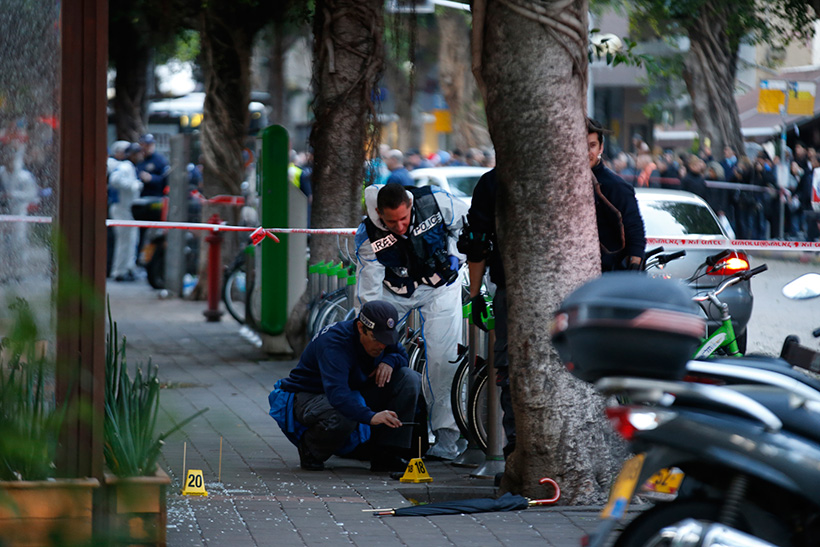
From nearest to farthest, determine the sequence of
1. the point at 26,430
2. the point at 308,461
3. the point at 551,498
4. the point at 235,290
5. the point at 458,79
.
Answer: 1. the point at 26,430
2. the point at 551,498
3. the point at 308,461
4. the point at 235,290
5. the point at 458,79

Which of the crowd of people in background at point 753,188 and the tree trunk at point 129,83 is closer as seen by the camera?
the crowd of people in background at point 753,188

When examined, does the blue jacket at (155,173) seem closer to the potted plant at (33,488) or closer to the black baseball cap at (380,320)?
the black baseball cap at (380,320)

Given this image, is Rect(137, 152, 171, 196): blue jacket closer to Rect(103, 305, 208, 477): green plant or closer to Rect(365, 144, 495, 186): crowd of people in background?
Rect(365, 144, 495, 186): crowd of people in background

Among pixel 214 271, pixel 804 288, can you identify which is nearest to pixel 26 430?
pixel 804 288

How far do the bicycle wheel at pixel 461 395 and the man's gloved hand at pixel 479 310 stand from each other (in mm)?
514

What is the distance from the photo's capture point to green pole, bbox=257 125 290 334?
11.1 meters

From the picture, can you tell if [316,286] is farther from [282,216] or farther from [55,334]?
[55,334]

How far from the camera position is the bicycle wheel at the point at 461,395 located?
285 inches

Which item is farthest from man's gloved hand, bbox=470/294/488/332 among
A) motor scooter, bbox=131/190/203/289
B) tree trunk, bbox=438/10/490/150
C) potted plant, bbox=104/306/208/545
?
tree trunk, bbox=438/10/490/150

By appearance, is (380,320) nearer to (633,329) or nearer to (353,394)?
(353,394)

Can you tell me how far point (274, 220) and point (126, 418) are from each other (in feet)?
21.7

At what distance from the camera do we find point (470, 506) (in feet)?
18.4

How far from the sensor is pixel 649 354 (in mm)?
2959

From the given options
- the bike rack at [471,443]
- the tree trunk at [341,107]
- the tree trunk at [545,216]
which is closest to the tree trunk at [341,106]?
the tree trunk at [341,107]
